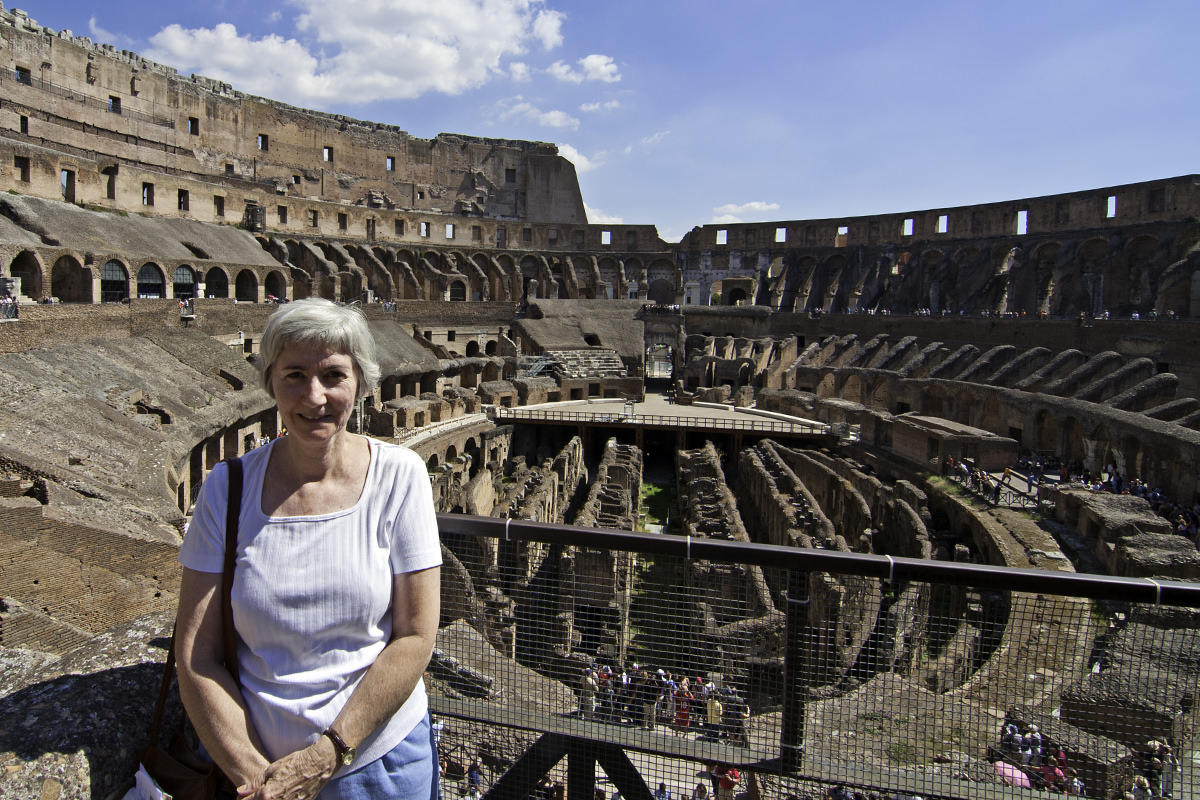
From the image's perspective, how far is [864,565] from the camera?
8.92 ft

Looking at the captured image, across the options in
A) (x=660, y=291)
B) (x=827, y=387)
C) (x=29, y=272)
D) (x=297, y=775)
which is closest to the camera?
(x=297, y=775)

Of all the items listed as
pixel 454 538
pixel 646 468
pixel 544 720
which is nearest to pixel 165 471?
pixel 454 538

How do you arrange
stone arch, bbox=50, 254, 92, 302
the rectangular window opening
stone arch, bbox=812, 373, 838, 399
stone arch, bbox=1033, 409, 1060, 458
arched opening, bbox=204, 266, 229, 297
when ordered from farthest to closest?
stone arch, bbox=812, 373, 838, 399, arched opening, bbox=204, 266, 229, 297, the rectangular window opening, stone arch, bbox=50, 254, 92, 302, stone arch, bbox=1033, 409, 1060, 458

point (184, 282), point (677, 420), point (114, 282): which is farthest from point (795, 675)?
point (184, 282)

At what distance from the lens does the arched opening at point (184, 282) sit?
30.5 m

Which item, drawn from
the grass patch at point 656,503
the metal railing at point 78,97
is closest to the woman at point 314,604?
the grass patch at point 656,503

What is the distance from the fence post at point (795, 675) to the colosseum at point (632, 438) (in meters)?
0.01

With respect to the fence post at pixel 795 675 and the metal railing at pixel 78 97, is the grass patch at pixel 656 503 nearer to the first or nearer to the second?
the fence post at pixel 795 675

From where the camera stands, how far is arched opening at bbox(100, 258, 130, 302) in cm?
2681

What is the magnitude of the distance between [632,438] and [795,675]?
30.7 meters

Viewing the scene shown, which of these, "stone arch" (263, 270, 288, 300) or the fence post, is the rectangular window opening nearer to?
"stone arch" (263, 270, 288, 300)

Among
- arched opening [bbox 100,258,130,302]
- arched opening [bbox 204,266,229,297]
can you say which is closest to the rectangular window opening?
arched opening [bbox 204,266,229,297]

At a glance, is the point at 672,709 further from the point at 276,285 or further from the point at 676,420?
the point at 276,285

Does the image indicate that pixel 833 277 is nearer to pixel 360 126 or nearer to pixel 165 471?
pixel 360 126
